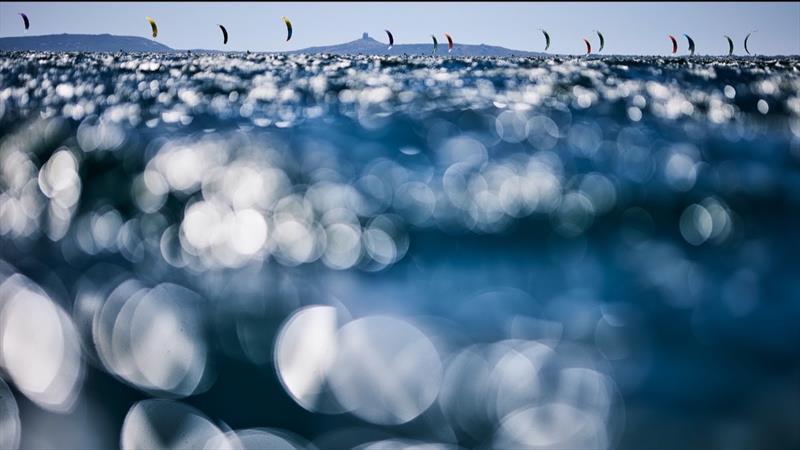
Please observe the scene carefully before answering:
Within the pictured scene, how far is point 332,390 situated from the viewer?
20.2ft

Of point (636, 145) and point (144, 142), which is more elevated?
point (636, 145)

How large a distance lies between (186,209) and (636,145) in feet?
43.8

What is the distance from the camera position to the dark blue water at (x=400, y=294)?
570 cm

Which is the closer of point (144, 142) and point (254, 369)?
point (254, 369)

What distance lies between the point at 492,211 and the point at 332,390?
656 centimetres

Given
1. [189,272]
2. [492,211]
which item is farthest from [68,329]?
[492,211]

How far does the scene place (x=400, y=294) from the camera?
835 cm

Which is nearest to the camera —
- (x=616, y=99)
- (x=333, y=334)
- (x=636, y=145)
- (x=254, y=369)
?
(x=254, y=369)

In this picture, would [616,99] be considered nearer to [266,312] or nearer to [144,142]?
[144,142]

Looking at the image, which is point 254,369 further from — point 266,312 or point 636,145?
point 636,145

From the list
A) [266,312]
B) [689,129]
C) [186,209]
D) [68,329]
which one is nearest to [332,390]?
[266,312]

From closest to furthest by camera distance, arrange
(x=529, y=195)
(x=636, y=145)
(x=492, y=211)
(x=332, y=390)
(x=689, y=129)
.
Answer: (x=332, y=390) < (x=492, y=211) < (x=529, y=195) < (x=636, y=145) < (x=689, y=129)

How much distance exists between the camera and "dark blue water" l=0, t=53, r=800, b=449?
570 centimetres

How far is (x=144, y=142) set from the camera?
18469 millimetres
